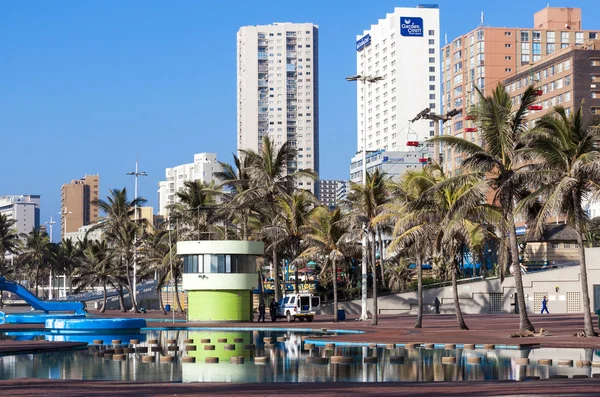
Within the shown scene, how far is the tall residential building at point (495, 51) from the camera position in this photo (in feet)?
550

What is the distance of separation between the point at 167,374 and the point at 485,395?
449 inches

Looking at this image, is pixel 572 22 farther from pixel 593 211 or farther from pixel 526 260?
pixel 526 260

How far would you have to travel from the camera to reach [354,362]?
1142 inches

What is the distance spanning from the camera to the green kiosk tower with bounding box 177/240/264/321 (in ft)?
193

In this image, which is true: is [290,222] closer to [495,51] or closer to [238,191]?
[238,191]

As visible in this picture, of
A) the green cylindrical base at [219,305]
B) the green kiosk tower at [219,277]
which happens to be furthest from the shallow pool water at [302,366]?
the green cylindrical base at [219,305]

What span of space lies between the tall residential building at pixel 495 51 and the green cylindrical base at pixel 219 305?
109756mm

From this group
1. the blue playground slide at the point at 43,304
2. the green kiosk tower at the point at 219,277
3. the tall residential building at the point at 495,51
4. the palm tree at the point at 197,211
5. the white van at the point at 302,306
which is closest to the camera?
the green kiosk tower at the point at 219,277

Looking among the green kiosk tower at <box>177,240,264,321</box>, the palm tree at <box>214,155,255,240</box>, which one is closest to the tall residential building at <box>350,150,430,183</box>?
the palm tree at <box>214,155,255,240</box>

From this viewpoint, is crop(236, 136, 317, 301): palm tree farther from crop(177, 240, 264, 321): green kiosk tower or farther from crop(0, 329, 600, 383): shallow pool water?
crop(0, 329, 600, 383): shallow pool water

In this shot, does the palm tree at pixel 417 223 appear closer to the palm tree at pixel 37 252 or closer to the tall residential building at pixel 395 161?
the palm tree at pixel 37 252

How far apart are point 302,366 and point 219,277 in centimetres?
3114

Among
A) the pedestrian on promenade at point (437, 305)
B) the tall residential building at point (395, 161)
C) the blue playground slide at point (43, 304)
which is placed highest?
the tall residential building at point (395, 161)

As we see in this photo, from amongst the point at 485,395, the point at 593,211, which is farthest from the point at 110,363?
the point at 593,211
